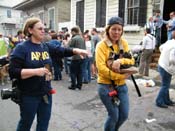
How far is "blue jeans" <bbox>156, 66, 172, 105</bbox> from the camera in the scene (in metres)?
5.63

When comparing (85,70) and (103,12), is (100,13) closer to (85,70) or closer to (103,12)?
(103,12)

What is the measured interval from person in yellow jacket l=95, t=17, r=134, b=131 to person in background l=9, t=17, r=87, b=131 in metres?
0.68

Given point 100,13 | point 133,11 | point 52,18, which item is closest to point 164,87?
point 133,11

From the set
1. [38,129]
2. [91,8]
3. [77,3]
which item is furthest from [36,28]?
[77,3]

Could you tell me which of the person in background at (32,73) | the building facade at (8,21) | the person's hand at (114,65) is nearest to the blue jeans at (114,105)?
the person's hand at (114,65)

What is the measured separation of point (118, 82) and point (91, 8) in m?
12.4

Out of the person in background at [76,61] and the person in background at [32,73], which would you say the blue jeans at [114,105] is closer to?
the person in background at [32,73]

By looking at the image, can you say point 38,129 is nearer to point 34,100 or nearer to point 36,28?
point 34,100

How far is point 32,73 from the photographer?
2830mm

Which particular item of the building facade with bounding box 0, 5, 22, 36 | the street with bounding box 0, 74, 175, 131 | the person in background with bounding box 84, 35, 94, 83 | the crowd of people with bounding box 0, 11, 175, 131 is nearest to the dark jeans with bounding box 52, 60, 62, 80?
the person in background with bounding box 84, 35, 94, 83

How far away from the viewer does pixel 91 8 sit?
15.3 metres

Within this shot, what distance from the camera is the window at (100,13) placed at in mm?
14127

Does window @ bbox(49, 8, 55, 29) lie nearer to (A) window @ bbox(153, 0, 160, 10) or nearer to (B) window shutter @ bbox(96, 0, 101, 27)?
(B) window shutter @ bbox(96, 0, 101, 27)

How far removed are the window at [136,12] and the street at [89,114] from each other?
4981 mm
